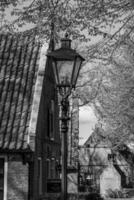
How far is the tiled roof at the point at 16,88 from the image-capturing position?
19828 millimetres

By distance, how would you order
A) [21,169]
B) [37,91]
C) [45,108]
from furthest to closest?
[45,108]
[37,91]
[21,169]

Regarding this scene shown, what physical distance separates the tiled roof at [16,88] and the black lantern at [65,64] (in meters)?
9.39

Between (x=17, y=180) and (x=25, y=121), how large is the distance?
2.42 m

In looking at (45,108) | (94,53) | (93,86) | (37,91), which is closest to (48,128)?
(45,108)

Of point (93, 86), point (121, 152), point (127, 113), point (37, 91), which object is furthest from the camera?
point (121, 152)

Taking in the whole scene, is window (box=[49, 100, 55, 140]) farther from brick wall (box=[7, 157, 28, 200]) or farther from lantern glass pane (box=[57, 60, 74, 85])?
lantern glass pane (box=[57, 60, 74, 85])

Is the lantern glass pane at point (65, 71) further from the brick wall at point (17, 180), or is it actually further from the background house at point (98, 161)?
the background house at point (98, 161)

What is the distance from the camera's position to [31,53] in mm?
23172

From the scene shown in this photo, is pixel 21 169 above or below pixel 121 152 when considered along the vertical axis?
below

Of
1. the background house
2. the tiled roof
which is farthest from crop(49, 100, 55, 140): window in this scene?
the background house

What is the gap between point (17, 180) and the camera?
19.5 meters

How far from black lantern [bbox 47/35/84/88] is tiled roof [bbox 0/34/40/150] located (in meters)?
9.39

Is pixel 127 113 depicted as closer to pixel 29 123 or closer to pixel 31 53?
pixel 31 53

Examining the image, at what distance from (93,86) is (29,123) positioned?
1831 cm
